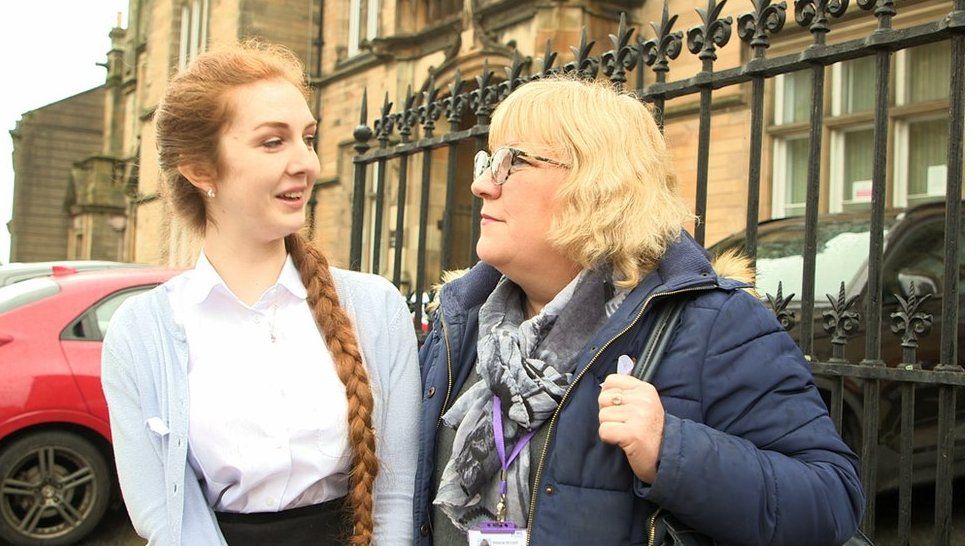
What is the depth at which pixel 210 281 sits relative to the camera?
2.01m

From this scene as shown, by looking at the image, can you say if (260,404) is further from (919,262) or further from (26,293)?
(26,293)

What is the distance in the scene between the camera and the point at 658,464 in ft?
5.41

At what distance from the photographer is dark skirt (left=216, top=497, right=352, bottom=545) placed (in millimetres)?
1942

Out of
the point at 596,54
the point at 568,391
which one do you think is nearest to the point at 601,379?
the point at 568,391

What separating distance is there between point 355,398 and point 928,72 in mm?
7693

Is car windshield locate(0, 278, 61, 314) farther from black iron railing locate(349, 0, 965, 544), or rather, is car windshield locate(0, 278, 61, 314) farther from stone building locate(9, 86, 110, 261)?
stone building locate(9, 86, 110, 261)

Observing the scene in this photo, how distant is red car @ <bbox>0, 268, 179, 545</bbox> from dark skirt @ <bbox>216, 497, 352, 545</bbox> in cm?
370

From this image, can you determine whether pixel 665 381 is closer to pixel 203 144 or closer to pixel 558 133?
pixel 558 133

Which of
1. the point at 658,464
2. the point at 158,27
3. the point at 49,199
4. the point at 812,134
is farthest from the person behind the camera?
the point at 49,199

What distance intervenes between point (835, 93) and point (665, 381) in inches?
309

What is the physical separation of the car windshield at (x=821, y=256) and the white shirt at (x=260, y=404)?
341 centimetres

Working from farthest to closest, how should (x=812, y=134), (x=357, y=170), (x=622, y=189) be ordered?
1. (x=357, y=170)
2. (x=812, y=134)
3. (x=622, y=189)

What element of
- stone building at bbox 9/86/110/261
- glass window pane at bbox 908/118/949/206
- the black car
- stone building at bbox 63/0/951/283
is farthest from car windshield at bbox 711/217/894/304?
stone building at bbox 9/86/110/261

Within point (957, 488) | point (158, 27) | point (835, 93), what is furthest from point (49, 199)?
point (957, 488)
